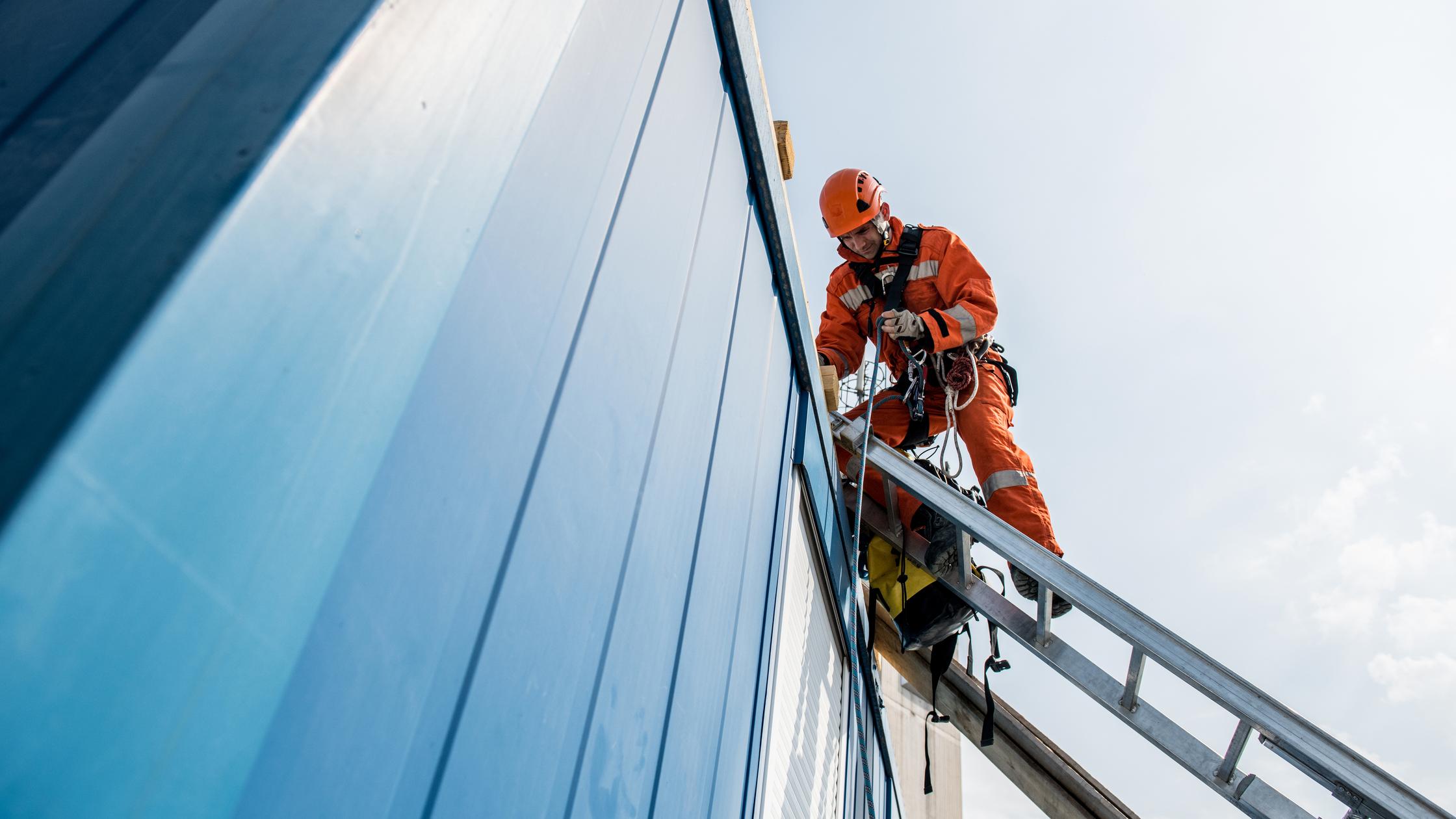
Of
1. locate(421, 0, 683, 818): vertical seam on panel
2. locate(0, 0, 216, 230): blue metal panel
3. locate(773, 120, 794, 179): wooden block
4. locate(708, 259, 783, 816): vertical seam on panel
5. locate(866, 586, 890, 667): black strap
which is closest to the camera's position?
locate(0, 0, 216, 230): blue metal panel

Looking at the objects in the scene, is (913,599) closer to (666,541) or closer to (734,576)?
(734,576)

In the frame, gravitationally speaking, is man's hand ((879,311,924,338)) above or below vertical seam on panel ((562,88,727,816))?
above

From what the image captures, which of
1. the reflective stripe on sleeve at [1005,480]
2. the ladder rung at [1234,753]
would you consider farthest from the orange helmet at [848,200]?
the ladder rung at [1234,753]

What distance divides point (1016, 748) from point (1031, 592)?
2049 millimetres

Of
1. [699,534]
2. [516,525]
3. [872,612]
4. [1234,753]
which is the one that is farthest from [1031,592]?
[516,525]

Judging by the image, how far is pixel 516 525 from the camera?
898 millimetres

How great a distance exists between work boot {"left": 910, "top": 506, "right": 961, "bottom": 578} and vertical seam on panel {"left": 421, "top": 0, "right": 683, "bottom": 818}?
305 centimetres

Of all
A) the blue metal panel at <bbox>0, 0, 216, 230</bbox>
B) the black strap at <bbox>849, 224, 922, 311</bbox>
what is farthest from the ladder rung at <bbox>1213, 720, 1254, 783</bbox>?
the blue metal panel at <bbox>0, 0, 216, 230</bbox>

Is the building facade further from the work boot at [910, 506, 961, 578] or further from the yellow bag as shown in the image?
the yellow bag

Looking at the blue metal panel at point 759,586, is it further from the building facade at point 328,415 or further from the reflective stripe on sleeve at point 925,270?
the reflective stripe on sleeve at point 925,270

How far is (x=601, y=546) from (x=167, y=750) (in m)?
0.68

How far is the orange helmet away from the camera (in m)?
4.77

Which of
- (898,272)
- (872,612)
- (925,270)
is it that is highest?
(925,270)

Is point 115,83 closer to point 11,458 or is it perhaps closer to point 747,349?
point 11,458
